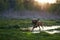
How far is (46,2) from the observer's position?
3.19 metres

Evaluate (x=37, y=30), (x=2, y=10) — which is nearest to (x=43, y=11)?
(x=37, y=30)

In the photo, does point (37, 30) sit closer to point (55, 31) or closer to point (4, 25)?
point (55, 31)

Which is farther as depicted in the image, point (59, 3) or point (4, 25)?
point (59, 3)

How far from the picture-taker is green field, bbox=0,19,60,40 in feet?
9.58

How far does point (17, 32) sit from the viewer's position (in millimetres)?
2982

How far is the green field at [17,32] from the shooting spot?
292 cm

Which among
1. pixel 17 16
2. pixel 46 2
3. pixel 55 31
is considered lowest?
pixel 55 31

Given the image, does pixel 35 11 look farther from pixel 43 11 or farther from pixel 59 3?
pixel 59 3

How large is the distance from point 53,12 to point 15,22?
2.17 ft

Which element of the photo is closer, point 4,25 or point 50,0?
point 4,25

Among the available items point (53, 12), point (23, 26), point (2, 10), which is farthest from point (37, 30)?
point (2, 10)

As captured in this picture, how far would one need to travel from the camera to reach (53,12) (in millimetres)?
3227

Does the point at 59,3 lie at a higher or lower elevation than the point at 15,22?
higher

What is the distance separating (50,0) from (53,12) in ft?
0.68
